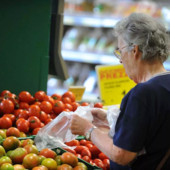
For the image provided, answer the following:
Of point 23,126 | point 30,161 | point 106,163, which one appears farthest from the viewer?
point 23,126

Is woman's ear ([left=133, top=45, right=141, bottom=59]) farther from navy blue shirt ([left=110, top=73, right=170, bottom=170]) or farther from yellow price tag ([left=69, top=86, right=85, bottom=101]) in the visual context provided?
yellow price tag ([left=69, top=86, right=85, bottom=101])

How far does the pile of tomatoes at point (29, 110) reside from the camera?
228cm

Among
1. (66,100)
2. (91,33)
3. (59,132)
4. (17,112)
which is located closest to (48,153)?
(59,132)

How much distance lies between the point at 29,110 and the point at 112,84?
3.60 feet

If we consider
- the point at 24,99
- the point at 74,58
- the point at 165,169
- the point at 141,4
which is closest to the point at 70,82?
the point at 74,58

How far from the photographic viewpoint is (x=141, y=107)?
1.44m

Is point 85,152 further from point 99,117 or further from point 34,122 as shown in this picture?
point 34,122

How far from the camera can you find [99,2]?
527cm

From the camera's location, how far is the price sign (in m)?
3.29

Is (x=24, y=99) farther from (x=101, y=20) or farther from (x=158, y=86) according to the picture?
(x=101, y=20)

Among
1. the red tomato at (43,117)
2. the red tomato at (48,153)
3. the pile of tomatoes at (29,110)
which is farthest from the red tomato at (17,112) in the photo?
the red tomato at (48,153)

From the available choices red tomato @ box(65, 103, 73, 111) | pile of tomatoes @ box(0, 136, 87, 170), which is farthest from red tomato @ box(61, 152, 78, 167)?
red tomato @ box(65, 103, 73, 111)

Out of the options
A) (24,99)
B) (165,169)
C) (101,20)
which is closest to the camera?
(165,169)

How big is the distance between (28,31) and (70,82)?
2.83m
